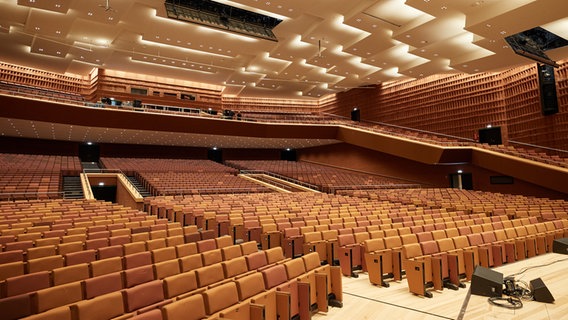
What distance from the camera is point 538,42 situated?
9.11 m

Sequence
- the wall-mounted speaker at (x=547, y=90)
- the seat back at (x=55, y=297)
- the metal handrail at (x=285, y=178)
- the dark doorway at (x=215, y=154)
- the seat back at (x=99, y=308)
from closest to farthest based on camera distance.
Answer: the seat back at (x=99, y=308) → the seat back at (x=55, y=297) → the wall-mounted speaker at (x=547, y=90) → the metal handrail at (x=285, y=178) → the dark doorway at (x=215, y=154)

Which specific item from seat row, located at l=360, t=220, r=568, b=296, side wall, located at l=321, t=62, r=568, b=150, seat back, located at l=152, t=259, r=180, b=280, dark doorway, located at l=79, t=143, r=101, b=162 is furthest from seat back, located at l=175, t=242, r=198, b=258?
dark doorway, located at l=79, t=143, r=101, b=162

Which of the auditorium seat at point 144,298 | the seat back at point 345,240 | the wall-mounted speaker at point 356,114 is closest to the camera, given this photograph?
the auditorium seat at point 144,298

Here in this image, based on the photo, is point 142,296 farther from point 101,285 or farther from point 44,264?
point 44,264

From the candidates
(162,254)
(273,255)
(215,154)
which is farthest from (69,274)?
(215,154)

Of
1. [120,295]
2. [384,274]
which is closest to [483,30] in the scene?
[384,274]

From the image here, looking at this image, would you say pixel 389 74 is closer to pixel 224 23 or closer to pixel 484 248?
pixel 224 23

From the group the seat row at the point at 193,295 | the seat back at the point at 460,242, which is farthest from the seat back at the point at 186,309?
the seat back at the point at 460,242

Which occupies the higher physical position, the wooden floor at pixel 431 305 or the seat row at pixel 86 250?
the seat row at pixel 86 250

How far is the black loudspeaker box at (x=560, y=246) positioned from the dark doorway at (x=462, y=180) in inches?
309

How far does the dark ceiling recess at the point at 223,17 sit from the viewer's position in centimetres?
914

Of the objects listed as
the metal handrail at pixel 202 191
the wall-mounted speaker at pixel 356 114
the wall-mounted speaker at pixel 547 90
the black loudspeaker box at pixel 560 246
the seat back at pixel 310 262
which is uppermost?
the wall-mounted speaker at pixel 356 114

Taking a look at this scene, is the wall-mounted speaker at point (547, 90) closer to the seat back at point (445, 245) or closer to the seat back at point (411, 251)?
the seat back at point (445, 245)

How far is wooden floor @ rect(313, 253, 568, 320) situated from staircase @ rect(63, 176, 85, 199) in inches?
303
